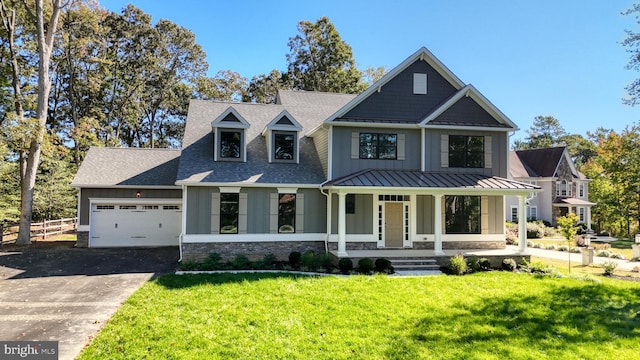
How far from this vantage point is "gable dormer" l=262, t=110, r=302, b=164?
50.3 feet

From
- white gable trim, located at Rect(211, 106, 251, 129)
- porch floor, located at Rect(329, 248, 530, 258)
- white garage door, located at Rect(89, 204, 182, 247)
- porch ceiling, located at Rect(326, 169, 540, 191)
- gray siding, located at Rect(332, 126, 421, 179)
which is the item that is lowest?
porch floor, located at Rect(329, 248, 530, 258)

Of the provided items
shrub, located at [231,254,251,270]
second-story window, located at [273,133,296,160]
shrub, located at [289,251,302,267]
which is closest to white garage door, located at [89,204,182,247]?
second-story window, located at [273,133,296,160]

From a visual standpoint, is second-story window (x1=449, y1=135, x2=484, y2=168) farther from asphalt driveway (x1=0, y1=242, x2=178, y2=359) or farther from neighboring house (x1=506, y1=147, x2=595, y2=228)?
neighboring house (x1=506, y1=147, x2=595, y2=228)

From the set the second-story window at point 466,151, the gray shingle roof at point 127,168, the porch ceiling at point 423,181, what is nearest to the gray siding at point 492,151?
the second-story window at point 466,151

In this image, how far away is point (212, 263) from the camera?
12.5 metres

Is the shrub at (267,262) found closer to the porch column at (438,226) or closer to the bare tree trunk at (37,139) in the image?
the porch column at (438,226)

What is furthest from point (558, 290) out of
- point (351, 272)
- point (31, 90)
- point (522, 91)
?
point (31, 90)

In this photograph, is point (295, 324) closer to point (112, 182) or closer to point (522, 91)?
point (112, 182)

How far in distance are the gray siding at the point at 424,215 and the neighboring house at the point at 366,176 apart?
42 millimetres

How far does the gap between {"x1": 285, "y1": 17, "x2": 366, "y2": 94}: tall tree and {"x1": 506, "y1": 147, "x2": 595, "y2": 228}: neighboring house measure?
1693 centimetres

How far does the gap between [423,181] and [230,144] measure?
797 centimetres

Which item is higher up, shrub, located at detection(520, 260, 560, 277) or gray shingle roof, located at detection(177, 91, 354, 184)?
gray shingle roof, located at detection(177, 91, 354, 184)

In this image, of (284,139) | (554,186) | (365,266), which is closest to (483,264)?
(365,266)

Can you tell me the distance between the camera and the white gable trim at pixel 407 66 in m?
15.0
